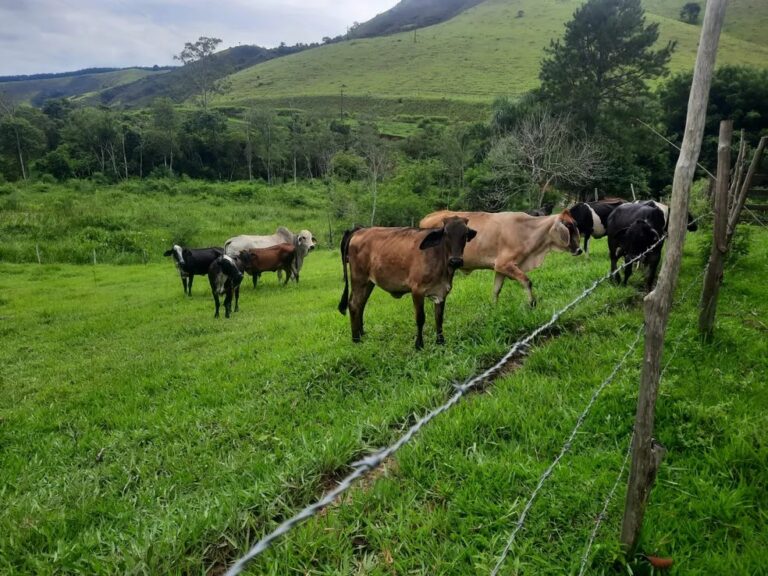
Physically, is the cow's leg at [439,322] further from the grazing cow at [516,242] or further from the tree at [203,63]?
the tree at [203,63]

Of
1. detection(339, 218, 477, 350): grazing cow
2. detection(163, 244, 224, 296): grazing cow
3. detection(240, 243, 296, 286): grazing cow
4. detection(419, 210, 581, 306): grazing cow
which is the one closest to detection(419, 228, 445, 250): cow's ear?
detection(339, 218, 477, 350): grazing cow

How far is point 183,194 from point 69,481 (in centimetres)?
4566

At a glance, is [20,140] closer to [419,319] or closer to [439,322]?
[419,319]

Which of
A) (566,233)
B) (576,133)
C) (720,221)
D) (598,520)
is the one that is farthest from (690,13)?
(598,520)

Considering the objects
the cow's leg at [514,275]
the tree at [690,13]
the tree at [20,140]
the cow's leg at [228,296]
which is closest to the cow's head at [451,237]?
the cow's leg at [514,275]

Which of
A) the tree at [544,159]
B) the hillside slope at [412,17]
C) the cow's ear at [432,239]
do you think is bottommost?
the cow's ear at [432,239]

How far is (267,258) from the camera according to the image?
16.3 meters

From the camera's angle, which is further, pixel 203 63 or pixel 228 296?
pixel 203 63

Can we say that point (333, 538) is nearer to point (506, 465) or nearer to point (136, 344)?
point (506, 465)

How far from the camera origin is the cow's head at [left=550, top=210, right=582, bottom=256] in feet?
26.2

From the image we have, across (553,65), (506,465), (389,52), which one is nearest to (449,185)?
(553,65)

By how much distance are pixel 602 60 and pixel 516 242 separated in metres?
32.8

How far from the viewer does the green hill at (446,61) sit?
92750mm

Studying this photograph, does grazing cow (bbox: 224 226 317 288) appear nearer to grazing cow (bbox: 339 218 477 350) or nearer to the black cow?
grazing cow (bbox: 339 218 477 350)
